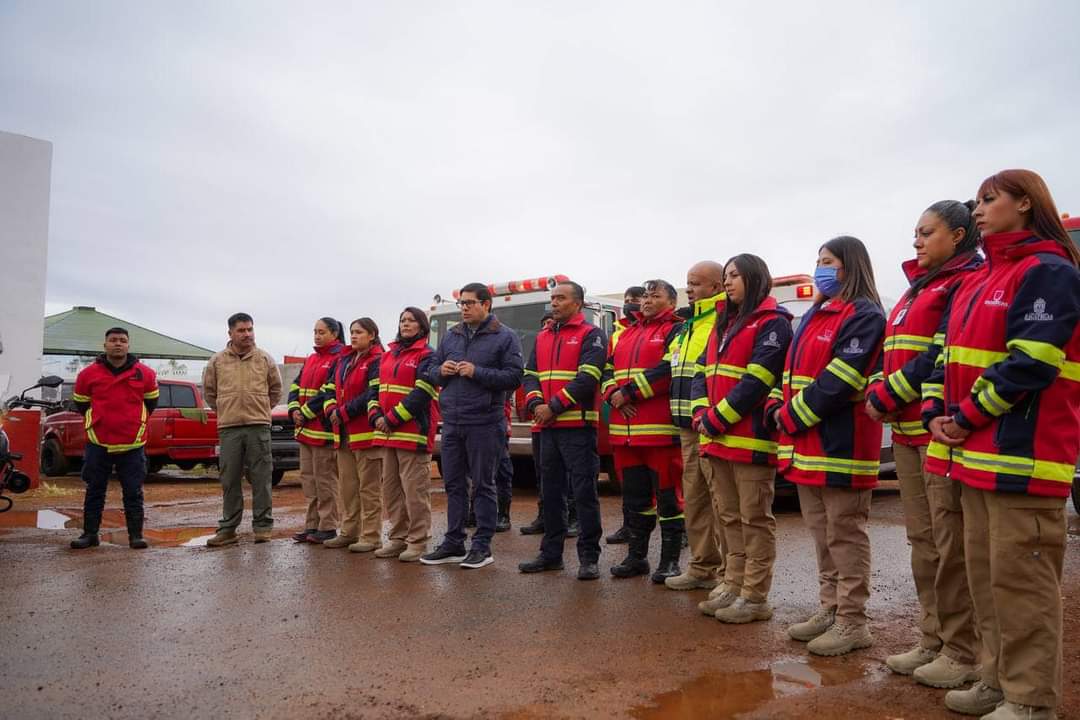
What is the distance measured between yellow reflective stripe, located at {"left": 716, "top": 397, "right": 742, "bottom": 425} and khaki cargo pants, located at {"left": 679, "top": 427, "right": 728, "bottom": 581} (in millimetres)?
579

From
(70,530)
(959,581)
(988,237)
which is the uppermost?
(988,237)

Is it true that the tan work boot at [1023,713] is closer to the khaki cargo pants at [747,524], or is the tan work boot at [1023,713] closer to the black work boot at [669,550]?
the khaki cargo pants at [747,524]

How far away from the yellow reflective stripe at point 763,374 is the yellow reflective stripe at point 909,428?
3.08ft

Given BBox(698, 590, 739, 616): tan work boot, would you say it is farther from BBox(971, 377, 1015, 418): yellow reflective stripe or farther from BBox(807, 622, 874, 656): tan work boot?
BBox(971, 377, 1015, 418): yellow reflective stripe

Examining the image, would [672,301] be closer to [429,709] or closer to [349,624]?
[349,624]

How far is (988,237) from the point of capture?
11.7 ft

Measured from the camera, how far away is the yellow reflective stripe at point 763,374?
5172 millimetres

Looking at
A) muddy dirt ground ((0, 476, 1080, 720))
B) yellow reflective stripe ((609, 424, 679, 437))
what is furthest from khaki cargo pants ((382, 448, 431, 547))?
yellow reflective stripe ((609, 424, 679, 437))

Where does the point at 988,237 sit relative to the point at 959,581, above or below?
above

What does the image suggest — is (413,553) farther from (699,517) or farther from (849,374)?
(849,374)

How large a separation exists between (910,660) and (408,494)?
4.36 meters

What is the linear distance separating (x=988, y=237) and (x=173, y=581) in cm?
577

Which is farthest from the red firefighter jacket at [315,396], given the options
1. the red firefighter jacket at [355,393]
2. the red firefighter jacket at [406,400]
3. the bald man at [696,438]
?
the bald man at [696,438]

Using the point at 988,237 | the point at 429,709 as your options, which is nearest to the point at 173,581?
the point at 429,709
